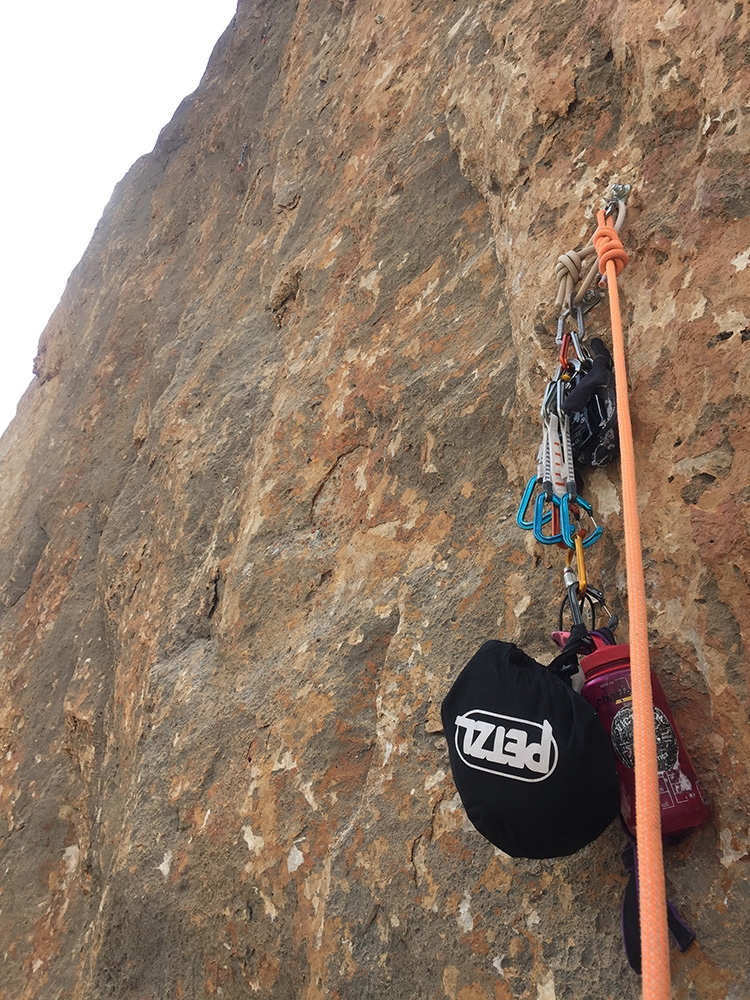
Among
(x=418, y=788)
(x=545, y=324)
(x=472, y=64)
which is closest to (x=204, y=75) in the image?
(x=472, y=64)

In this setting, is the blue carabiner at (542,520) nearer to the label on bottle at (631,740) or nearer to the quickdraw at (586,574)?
the quickdraw at (586,574)

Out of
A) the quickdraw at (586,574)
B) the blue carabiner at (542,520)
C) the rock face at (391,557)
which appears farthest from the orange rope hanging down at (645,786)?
the blue carabiner at (542,520)

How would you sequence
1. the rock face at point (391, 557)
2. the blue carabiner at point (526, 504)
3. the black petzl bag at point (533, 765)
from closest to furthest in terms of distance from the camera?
1. the black petzl bag at point (533, 765)
2. the rock face at point (391, 557)
3. the blue carabiner at point (526, 504)

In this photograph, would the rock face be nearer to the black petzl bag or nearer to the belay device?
the belay device

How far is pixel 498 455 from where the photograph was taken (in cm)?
277

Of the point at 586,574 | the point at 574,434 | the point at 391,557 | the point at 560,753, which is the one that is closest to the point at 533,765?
the point at 560,753

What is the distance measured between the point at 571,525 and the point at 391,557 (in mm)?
931

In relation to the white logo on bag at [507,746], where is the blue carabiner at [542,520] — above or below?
above

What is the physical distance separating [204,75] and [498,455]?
27.2 feet

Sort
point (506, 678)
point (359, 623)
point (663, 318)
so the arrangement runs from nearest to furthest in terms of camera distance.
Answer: point (506, 678) → point (663, 318) → point (359, 623)

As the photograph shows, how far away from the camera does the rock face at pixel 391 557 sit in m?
1.88

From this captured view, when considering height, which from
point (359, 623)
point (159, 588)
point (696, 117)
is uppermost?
point (696, 117)

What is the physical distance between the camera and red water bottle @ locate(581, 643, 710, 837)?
1.54 metres

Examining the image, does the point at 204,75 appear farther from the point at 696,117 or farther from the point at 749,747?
the point at 749,747
